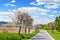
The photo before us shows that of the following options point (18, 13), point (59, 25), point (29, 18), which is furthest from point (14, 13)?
point (59, 25)

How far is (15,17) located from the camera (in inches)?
1784

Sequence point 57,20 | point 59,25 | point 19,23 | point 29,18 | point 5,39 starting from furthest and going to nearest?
point 57,20
point 59,25
point 29,18
point 19,23
point 5,39

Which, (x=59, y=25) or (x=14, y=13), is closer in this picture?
(x=14, y=13)

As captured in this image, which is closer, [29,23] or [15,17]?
[15,17]

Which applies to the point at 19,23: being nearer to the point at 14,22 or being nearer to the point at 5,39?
the point at 14,22

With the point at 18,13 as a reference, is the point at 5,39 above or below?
below

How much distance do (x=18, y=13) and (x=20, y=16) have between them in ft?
2.85

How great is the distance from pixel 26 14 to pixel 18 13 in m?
2.94

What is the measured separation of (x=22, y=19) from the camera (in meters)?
45.1

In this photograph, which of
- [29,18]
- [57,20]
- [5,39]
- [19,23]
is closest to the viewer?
[5,39]

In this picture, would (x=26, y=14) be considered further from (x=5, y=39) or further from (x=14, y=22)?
(x=5, y=39)

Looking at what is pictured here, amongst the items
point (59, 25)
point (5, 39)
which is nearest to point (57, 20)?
point (59, 25)

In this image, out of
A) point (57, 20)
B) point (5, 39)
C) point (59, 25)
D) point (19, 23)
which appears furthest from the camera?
point (57, 20)

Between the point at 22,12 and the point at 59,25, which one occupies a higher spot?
the point at 22,12
